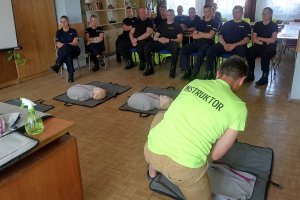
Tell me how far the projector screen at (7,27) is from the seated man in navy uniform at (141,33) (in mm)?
2111

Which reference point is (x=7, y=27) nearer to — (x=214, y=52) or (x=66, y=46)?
(x=66, y=46)

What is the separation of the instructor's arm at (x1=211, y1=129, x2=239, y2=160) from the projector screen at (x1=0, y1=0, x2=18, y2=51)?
13.9 ft

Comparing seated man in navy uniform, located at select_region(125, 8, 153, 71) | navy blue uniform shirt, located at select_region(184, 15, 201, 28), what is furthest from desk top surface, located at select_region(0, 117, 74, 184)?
navy blue uniform shirt, located at select_region(184, 15, 201, 28)

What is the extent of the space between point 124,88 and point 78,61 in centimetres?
170

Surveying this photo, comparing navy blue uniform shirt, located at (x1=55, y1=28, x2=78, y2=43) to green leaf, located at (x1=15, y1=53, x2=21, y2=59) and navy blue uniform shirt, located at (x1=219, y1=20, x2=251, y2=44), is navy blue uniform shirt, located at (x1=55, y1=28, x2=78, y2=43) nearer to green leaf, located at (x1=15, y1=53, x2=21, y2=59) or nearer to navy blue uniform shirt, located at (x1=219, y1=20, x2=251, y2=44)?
green leaf, located at (x1=15, y1=53, x2=21, y2=59)

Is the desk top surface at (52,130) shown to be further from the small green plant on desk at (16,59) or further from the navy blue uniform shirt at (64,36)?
the navy blue uniform shirt at (64,36)

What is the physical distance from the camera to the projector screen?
181 inches

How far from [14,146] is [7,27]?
396 centimetres

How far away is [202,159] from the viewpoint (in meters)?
1.55

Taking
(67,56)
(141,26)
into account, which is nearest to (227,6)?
(141,26)

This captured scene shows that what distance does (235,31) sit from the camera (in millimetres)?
4715

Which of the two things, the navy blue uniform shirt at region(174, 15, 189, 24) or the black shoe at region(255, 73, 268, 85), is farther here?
the navy blue uniform shirt at region(174, 15, 189, 24)

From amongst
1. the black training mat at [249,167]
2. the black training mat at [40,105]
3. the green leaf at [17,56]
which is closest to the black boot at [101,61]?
the green leaf at [17,56]

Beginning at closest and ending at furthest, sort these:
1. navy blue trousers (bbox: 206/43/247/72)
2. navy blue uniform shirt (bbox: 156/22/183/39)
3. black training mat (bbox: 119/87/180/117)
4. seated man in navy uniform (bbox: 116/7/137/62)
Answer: black training mat (bbox: 119/87/180/117) → navy blue trousers (bbox: 206/43/247/72) → navy blue uniform shirt (bbox: 156/22/183/39) → seated man in navy uniform (bbox: 116/7/137/62)
